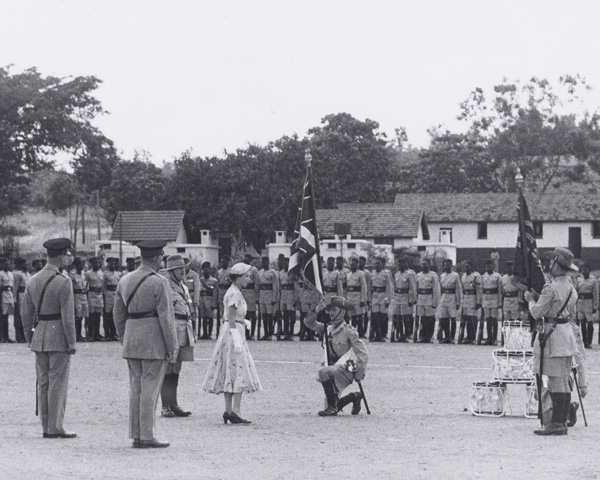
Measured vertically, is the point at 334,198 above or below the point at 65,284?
above

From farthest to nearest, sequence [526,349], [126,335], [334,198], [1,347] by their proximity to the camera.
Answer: [334,198] < [1,347] < [526,349] < [126,335]

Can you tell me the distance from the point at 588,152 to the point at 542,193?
428 cm

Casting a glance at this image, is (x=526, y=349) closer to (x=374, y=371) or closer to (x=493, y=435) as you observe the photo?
(x=493, y=435)

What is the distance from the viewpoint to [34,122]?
68.9 metres

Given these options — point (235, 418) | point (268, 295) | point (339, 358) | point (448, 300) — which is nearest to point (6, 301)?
point (268, 295)

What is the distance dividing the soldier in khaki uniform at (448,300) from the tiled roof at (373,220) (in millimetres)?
42146

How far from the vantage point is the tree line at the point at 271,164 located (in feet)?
228

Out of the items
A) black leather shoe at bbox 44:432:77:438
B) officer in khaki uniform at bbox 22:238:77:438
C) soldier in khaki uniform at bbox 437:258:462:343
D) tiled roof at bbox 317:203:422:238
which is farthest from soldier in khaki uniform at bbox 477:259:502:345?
tiled roof at bbox 317:203:422:238

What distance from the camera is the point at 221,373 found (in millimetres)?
13367

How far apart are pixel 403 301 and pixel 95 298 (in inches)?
289

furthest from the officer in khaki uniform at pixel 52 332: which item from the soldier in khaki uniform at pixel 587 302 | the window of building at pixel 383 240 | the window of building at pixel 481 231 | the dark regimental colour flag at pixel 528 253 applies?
the window of building at pixel 481 231

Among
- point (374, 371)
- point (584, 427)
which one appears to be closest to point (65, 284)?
point (584, 427)

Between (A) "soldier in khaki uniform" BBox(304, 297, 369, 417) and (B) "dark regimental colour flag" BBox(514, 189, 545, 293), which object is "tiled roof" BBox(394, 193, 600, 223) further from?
(A) "soldier in khaki uniform" BBox(304, 297, 369, 417)

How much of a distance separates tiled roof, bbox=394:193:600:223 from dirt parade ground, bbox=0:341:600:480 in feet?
193
